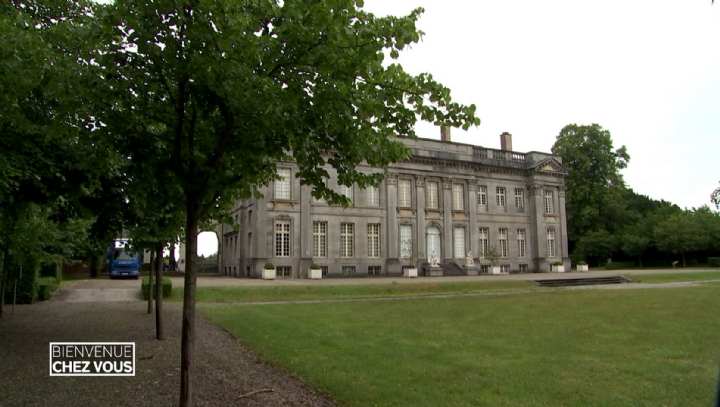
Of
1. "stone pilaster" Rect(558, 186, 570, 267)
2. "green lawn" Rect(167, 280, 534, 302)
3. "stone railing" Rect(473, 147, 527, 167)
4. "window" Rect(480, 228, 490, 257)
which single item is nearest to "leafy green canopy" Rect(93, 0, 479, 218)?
"green lawn" Rect(167, 280, 534, 302)

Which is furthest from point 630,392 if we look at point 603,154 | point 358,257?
point 603,154

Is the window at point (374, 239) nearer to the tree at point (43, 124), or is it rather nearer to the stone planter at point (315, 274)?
the stone planter at point (315, 274)

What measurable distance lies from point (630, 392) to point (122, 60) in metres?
6.90

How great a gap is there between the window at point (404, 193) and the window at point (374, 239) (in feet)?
10.0

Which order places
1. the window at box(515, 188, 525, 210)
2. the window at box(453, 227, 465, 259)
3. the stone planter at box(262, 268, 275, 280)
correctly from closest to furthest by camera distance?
the stone planter at box(262, 268, 275, 280), the window at box(453, 227, 465, 259), the window at box(515, 188, 525, 210)

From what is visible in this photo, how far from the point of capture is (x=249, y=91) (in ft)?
14.7

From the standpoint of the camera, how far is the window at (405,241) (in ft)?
133

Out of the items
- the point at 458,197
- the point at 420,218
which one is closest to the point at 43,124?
the point at 420,218

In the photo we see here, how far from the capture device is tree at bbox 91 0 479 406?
446 cm

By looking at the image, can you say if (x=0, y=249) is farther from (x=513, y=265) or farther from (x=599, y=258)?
(x=599, y=258)

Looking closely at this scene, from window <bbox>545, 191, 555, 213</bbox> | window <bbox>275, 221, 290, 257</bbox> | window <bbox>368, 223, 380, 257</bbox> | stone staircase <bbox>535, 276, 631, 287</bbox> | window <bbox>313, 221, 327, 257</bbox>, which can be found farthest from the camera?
window <bbox>545, 191, 555, 213</bbox>

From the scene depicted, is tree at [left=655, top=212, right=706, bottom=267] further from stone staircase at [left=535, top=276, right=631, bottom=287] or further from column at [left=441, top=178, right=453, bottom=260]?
column at [left=441, top=178, right=453, bottom=260]

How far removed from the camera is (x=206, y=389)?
23.2ft

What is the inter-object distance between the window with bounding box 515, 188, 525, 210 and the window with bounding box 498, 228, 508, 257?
2906mm
